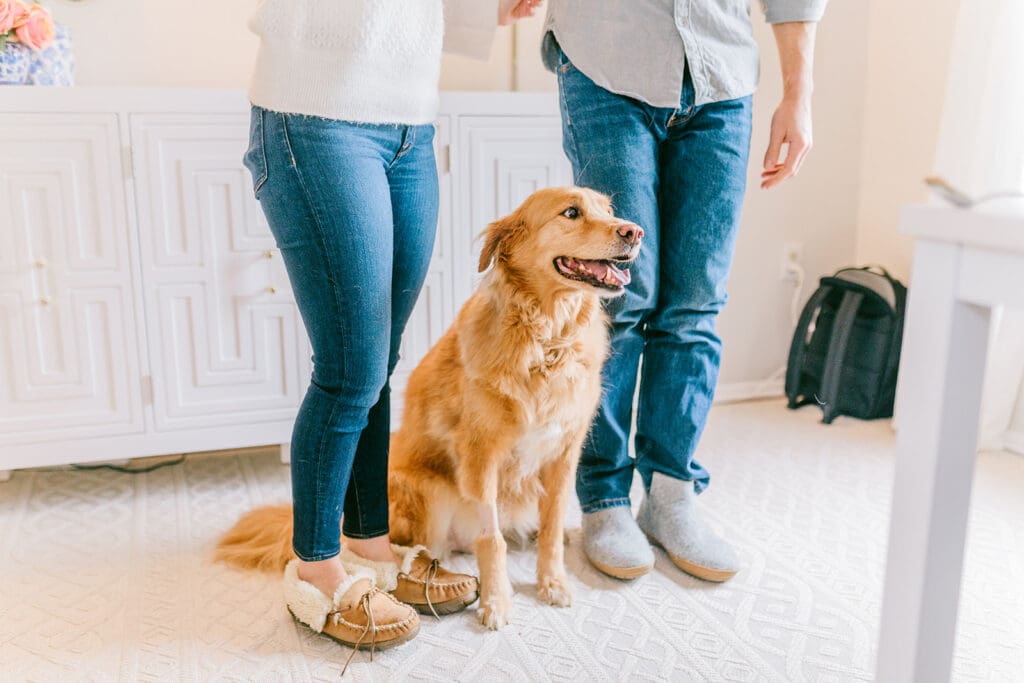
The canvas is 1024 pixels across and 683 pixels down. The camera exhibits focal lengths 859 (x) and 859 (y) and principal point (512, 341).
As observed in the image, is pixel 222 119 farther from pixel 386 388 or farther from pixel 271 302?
pixel 386 388

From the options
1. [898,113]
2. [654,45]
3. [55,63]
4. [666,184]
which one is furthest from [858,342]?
[55,63]

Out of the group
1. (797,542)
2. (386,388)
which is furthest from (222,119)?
(797,542)

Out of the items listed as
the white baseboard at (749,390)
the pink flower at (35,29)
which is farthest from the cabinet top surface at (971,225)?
the white baseboard at (749,390)

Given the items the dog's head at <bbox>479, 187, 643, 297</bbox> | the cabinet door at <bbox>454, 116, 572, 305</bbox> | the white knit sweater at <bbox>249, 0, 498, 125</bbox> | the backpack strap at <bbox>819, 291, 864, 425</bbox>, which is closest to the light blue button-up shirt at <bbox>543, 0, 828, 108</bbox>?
the dog's head at <bbox>479, 187, 643, 297</bbox>

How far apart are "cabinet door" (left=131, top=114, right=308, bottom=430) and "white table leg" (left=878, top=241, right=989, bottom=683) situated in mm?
1596

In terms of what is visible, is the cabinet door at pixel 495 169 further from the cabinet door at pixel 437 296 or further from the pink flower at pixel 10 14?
the pink flower at pixel 10 14

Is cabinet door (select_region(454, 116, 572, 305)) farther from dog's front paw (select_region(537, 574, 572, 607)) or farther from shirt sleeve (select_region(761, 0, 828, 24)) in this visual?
dog's front paw (select_region(537, 574, 572, 607))

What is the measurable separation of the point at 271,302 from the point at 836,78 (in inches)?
75.8

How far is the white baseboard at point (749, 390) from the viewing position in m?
2.84

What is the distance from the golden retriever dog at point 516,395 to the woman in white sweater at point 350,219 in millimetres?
124

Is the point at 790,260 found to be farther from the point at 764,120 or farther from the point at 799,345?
the point at 764,120

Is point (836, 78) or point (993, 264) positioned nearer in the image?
point (993, 264)

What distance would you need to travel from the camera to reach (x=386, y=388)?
1.44 m

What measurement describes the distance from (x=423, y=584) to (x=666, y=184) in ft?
2.74
